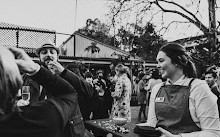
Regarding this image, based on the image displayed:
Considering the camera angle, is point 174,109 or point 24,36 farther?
point 24,36

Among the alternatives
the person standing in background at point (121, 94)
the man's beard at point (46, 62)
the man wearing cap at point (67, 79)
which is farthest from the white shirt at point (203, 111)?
the person standing in background at point (121, 94)

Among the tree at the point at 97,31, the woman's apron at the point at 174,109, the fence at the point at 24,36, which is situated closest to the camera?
the woman's apron at the point at 174,109

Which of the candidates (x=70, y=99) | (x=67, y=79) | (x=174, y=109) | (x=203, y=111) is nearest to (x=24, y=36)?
(x=67, y=79)

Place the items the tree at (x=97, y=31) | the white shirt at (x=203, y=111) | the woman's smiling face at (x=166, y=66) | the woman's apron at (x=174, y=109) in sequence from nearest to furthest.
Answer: the white shirt at (x=203, y=111), the woman's apron at (x=174, y=109), the woman's smiling face at (x=166, y=66), the tree at (x=97, y=31)

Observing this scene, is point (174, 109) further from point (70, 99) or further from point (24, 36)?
point (24, 36)

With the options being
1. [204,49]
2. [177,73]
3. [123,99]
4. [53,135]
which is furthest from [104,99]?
[53,135]

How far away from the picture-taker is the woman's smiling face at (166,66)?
7.30 ft

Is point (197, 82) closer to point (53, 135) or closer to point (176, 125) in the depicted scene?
point (176, 125)

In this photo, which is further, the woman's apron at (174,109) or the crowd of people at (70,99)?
the woman's apron at (174,109)

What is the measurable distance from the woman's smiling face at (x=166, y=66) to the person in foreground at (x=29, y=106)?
1274mm

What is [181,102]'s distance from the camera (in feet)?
6.61

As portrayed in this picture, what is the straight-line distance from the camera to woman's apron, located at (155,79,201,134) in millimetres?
1976

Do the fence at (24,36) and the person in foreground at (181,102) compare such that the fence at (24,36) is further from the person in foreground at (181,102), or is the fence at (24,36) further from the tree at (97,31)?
the tree at (97,31)

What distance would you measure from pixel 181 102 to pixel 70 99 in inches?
46.0
